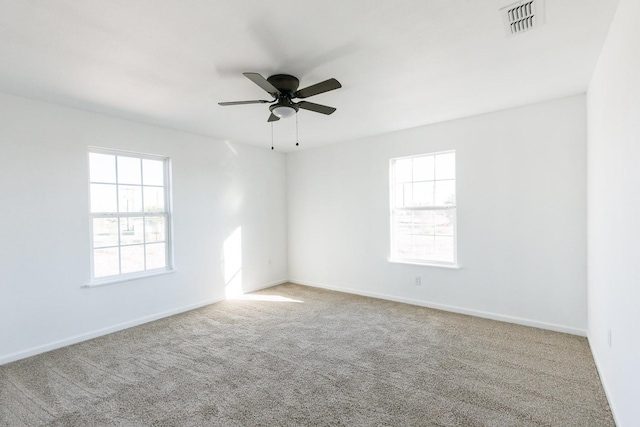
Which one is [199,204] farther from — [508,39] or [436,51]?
[508,39]

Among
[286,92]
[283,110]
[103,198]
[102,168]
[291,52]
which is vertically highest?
[291,52]

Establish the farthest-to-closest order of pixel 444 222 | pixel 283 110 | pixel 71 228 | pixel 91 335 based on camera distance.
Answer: pixel 444 222 → pixel 91 335 → pixel 71 228 → pixel 283 110

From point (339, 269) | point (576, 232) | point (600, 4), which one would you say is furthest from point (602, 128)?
point (339, 269)

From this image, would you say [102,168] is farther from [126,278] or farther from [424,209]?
[424,209]

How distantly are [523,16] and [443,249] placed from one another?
3.06m

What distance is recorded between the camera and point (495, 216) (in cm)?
394

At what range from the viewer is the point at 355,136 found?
5.03 metres

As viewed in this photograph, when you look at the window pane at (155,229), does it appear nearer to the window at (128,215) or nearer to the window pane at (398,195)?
the window at (128,215)

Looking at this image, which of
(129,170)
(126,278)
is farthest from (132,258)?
(129,170)

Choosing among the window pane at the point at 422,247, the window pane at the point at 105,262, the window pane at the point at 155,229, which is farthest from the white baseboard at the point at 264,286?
the window pane at the point at 422,247

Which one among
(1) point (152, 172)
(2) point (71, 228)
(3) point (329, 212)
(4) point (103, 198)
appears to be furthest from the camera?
(3) point (329, 212)

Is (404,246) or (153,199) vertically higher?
(153,199)

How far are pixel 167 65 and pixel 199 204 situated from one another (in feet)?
8.33

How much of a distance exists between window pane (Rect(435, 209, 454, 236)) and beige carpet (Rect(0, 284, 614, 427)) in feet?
3.86
